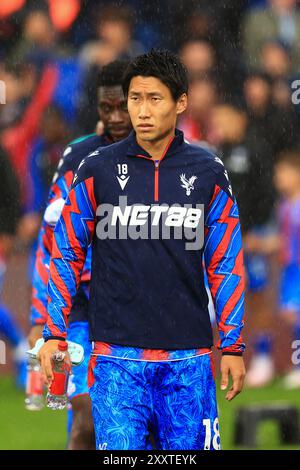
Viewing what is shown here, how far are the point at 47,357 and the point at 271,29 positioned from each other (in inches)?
364

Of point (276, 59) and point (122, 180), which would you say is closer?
point (122, 180)

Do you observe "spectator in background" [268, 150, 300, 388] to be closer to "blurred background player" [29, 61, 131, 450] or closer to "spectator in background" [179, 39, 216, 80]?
"spectator in background" [179, 39, 216, 80]

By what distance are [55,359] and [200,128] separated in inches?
312

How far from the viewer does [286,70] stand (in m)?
14.4

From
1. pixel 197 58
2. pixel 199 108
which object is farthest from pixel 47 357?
pixel 197 58

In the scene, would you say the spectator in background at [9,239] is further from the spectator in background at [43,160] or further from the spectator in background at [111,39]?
the spectator in background at [111,39]

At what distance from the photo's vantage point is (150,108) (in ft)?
19.7

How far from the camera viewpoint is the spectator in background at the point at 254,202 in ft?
41.8

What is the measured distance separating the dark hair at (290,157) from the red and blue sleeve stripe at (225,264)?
757 centimetres

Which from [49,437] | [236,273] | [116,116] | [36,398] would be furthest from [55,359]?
[49,437]

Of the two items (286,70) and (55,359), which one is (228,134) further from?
(55,359)

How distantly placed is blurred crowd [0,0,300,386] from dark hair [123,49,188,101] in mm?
6362

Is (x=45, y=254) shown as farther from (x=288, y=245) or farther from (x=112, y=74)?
(x=288, y=245)

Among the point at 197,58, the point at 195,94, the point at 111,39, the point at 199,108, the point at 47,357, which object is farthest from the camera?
the point at 197,58
